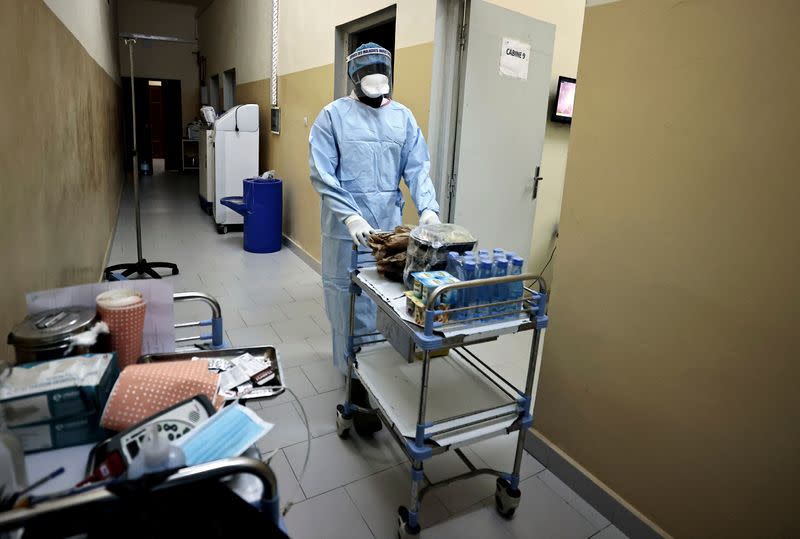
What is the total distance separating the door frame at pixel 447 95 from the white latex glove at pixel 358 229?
1065mm

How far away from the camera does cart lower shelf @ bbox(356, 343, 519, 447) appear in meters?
1.61

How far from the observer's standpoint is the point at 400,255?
5.74 ft

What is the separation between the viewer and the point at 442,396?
1747mm

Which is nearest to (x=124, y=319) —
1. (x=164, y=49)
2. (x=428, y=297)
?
(x=428, y=297)

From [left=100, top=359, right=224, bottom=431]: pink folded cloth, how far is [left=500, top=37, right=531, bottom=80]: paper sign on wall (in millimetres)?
2567

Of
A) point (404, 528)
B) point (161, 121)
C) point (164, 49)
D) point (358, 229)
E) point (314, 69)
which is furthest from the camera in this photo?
point (161, 121)

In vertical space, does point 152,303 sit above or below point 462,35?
below

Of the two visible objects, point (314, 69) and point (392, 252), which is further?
point (314, 69)

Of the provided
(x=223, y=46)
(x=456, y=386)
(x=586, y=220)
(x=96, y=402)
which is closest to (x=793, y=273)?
(x=586, y=220)

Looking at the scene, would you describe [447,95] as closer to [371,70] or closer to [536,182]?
[371,70]

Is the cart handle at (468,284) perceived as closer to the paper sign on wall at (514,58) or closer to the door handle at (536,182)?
the paper sign on wall at (514,58)

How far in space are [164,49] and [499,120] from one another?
32.5 feet

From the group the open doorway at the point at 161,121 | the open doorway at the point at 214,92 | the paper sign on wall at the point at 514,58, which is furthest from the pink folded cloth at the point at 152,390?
the open doorway at the point at 161,121

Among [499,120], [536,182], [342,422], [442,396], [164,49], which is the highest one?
[164,49]
